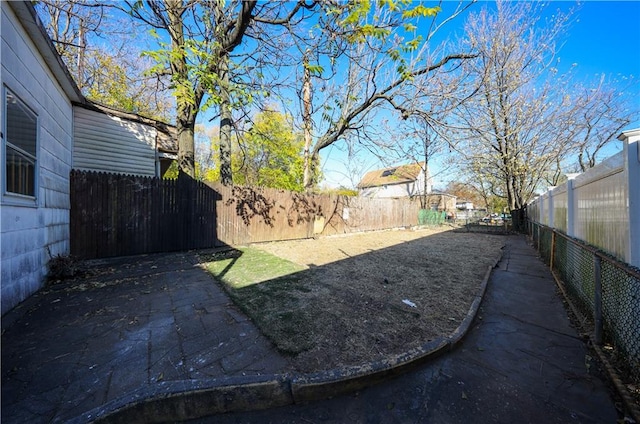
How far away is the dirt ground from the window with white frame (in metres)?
3.82

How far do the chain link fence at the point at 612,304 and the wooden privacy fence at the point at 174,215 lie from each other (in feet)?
26.4

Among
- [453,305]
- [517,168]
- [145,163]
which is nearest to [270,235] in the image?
[145,163]

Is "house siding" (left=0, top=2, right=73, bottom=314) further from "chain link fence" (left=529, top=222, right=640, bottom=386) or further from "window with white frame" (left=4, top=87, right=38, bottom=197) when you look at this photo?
"chain link fence" (left=529, top=222, right=640, bottom=386)

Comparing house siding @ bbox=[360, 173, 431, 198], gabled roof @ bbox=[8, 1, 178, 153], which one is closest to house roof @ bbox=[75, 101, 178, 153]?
gabled roof @ bbox=[8, 1, 178, 153]

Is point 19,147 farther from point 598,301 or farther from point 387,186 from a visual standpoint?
point 387,186

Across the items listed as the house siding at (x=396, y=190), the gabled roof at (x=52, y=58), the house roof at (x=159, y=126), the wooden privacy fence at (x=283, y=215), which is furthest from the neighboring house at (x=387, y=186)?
the gabled roof at (x=52, y=58)

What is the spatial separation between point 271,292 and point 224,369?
182 centimetres

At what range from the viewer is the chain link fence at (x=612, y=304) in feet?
6.83

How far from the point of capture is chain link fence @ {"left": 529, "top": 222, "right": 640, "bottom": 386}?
2.08 m

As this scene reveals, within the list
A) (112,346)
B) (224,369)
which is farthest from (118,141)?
(224,369)

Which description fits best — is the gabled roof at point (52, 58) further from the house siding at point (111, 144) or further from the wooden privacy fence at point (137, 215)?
the wooden privacy fence at point (137, 215)

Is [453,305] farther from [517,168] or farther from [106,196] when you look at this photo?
[517,168]

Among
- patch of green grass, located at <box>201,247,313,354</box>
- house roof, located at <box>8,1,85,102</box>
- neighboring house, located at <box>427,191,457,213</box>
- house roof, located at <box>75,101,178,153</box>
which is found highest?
house roof, located at <box>75,101,178,153</box>

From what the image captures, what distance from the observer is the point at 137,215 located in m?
6.20
